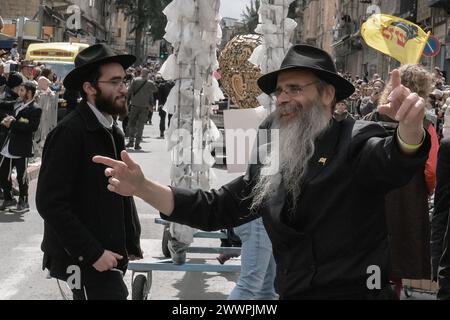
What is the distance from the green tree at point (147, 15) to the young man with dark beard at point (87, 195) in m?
53.9

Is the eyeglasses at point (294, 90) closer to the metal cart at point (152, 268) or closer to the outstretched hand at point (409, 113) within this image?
the outstretched hand at point (409, 113)

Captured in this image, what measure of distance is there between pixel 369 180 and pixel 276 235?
0.42m

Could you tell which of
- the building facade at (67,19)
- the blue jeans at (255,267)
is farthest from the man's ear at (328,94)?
the building facade at (67,19)

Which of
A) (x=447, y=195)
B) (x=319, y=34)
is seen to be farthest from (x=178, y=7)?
(x=319, y=34)

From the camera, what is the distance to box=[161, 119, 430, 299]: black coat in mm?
2773

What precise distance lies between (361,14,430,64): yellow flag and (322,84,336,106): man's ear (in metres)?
6.26

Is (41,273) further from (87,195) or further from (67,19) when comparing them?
(67,19)

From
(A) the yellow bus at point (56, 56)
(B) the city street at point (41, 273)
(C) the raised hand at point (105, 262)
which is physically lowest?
(B) the city street at point (41, 273)

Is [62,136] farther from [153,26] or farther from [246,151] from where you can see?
[153,26]

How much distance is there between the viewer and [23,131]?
10156mm

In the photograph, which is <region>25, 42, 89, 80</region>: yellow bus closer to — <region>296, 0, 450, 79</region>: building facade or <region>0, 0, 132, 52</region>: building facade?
<region>0, 0, 132, 52</region>: building facade

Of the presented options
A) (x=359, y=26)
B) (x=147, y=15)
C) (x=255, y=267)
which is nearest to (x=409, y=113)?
(x=255, y=267)

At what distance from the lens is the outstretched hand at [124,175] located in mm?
2928

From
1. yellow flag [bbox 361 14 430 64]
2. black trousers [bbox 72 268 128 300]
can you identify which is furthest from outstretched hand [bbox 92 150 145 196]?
yellow flag [bbox 361 14 430 64]
